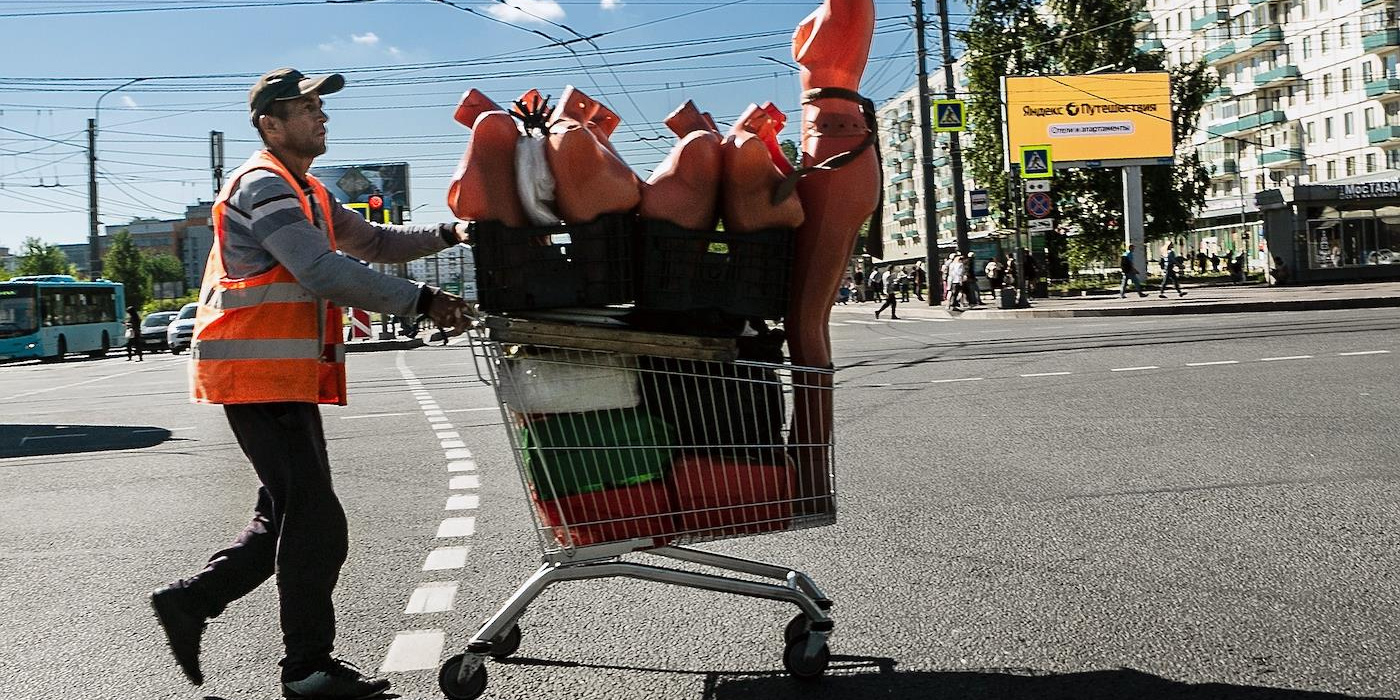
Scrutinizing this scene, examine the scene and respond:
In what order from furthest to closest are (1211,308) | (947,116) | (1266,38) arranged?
1. (1266,38)
2. (947,116)
3. (1211,308)

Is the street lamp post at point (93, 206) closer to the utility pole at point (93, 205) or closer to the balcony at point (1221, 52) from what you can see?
the utility pole at point (93, 205)

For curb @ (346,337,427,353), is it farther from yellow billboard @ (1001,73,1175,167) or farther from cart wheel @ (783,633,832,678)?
cart wheel @ (783,633,832,678)

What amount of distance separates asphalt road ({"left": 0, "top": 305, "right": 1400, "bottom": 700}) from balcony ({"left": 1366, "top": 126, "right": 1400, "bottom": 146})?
220 feet

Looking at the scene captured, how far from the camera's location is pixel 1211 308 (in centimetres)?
2705

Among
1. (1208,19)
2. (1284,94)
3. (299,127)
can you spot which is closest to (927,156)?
(299,127)

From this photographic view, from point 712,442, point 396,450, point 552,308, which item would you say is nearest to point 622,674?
point 712,442

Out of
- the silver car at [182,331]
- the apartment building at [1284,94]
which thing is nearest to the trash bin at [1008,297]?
the silver car at [182,331]

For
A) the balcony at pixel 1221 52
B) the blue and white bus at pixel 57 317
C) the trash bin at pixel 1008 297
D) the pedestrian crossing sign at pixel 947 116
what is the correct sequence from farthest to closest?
the balcony at pixel 1221 52
the blue and white bus at pixel 57 317
the trash bin at pixel 1008 297
the pedestrian crossing sign at pixel 947 116

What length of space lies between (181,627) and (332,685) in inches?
19.6

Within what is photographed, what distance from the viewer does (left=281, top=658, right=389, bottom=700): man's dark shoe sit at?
11.2ft

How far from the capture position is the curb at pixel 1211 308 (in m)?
25.9

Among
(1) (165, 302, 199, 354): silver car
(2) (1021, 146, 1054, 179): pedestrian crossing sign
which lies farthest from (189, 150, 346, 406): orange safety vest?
(1) (165, 302, 199, 354): silver car

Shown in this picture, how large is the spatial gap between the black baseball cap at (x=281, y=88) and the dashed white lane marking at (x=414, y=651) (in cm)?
161

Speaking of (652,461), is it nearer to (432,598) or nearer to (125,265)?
(432,598)
